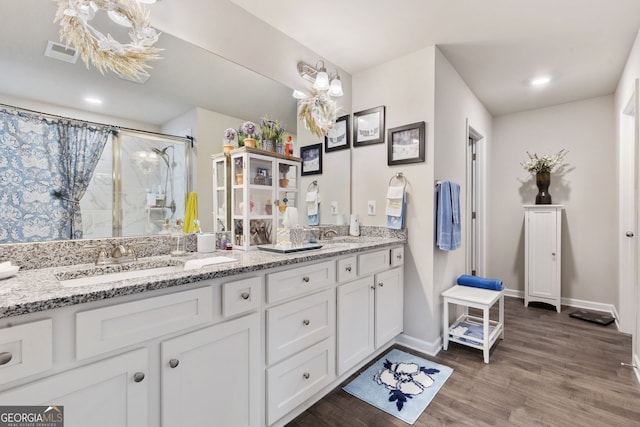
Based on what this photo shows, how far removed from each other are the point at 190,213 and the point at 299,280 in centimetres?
76

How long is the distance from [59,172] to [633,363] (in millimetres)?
3776

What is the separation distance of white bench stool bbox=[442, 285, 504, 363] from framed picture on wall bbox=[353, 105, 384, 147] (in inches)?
59.1

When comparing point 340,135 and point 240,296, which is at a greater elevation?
point 340,135

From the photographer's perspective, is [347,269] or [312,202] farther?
[312,202]

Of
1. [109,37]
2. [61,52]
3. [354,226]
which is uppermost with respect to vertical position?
[109,37]

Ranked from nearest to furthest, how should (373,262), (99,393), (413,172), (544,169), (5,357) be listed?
(5,357) → (99,393) → (373,262) → (413,172) → (544,169)

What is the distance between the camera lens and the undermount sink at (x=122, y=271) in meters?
1.17

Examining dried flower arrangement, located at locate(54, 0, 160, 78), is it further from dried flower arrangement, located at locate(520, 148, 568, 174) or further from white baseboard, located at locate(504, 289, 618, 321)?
white baseboard, located at locate(504, 289, 618, 321)

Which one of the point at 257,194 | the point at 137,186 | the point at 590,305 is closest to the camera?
the point at 137,186

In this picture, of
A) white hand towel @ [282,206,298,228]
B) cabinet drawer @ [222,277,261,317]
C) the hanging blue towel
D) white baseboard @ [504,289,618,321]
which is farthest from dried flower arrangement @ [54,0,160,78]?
white baseboard @ [504,289,618,321]

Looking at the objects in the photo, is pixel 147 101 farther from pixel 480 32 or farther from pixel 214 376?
pixel 480 32

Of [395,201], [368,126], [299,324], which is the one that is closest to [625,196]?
[395,201]

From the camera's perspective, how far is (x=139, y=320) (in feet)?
3.17

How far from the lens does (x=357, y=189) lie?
2.80 metres
